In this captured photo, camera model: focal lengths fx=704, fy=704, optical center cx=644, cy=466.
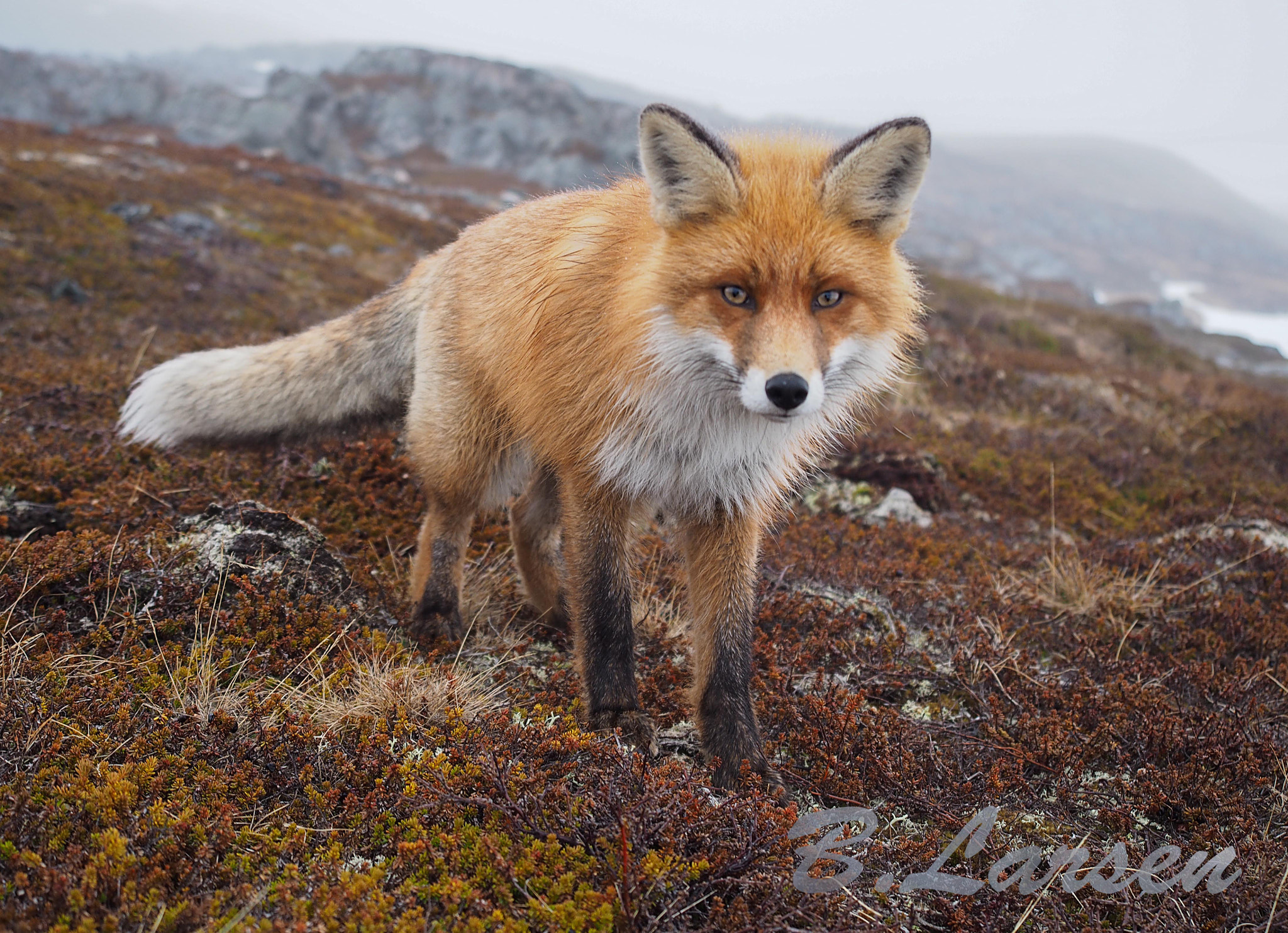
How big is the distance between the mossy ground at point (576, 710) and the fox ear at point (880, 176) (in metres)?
2.02

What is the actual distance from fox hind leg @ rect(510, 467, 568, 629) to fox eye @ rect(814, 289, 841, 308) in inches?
80.9

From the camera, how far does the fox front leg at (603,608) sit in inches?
113

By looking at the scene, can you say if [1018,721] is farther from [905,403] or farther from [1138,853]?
[905,403]

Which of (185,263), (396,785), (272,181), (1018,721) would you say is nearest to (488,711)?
(396,785)

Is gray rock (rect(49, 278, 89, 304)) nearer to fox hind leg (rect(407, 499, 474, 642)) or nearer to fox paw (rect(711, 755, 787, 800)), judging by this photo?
fox hind leg (rect(407, 499, 474, 642))

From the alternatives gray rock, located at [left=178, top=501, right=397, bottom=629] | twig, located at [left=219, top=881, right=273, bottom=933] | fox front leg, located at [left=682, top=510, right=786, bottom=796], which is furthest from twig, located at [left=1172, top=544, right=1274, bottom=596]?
twig, located at [left=219, top=881, right=273, bottom=933]

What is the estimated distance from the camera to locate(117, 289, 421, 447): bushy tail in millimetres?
4000

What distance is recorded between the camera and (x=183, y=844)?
1903 millimetres

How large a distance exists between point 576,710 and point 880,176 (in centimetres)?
240

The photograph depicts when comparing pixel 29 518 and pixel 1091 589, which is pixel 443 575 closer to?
pixel 29 518

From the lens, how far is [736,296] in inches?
91.7

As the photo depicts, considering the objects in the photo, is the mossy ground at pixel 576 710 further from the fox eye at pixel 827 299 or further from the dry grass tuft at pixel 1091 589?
the fox eye at pixel 827 299

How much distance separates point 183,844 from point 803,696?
236 cm

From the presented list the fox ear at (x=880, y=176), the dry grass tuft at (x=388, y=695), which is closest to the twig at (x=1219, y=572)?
the fox ear at (x=880, y=176)
